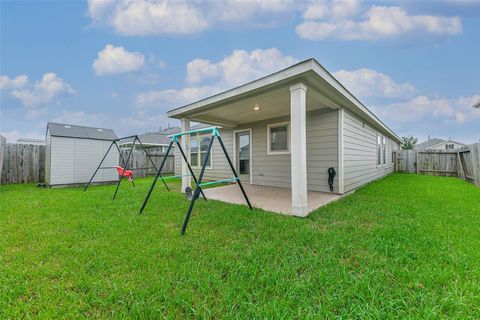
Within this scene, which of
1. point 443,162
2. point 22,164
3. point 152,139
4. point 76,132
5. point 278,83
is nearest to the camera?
point 278,83

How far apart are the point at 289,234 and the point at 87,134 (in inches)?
322

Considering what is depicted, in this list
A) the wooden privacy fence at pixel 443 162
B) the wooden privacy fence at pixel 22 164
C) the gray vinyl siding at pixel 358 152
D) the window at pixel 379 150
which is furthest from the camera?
the window at pixel 379 150

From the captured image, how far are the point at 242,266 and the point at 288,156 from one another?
4699 millimetres

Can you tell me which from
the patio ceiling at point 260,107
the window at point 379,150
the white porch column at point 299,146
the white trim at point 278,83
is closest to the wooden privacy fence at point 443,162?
the window at point 379,150

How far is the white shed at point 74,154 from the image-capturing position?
6570mm

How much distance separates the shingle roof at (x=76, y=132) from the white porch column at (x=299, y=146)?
24.8 ft

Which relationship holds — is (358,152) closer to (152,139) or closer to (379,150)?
(379,150)

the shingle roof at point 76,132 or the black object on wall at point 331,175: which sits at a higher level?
the shingle roof at point 76,132

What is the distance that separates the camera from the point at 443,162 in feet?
34.1

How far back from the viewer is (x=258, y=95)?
399 centimetres

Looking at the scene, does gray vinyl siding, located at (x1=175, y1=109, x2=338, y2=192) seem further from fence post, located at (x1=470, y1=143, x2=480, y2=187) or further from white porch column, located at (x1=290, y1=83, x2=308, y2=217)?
fence post, located at (x1=470, y1=143, x2=480, y2=187)

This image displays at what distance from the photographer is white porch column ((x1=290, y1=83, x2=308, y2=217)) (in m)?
3.28

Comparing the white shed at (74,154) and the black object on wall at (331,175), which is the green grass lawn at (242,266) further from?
the white shed at (74,154)

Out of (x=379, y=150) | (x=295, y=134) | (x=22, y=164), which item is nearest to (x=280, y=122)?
(x=295, y=134)
